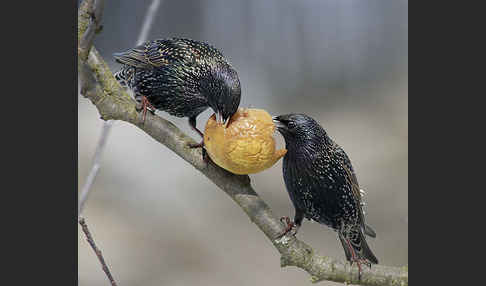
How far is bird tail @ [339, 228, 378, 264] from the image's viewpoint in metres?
2.08

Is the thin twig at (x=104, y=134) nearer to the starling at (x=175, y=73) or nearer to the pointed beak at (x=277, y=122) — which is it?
the starling at (x=175, y=73)

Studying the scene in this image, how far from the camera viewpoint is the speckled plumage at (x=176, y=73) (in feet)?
6.47

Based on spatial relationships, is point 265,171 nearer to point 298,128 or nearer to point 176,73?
point 298,128

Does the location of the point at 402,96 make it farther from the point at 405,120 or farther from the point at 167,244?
the point at 167,244

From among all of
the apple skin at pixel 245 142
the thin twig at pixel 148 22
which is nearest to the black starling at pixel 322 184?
the apple skin at pixel 245 142

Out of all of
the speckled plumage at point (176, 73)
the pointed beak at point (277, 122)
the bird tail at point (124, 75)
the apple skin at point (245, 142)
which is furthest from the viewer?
the bird tail at point (124, 75)

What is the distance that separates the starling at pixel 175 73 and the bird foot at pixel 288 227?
16.0 inches

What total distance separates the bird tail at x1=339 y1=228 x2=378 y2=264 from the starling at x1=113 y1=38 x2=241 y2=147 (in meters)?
0.62

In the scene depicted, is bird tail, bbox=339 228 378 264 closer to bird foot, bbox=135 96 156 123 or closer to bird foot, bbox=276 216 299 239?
bird foot, bbox=276 216 299 239

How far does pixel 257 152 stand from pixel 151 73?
0.57 metres

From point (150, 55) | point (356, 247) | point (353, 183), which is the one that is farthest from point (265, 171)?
point (150, 55)

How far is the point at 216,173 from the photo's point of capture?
2041 millimetres
